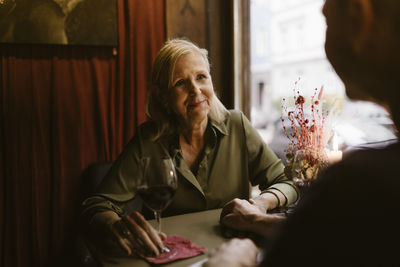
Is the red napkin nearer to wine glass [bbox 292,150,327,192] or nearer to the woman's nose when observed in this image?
wine glass [bbox 292,150,327,192]

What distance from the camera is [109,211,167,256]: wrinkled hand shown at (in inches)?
36.6

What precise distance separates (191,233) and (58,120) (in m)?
1.56

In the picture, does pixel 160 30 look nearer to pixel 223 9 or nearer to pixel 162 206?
pixel 223 9

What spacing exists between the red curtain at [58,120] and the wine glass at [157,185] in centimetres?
144

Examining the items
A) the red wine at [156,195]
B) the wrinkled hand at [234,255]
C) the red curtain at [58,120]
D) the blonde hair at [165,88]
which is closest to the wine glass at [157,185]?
the red wine at [156,195]

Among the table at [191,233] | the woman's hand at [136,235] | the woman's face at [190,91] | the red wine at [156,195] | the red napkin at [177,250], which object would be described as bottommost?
the table at [191,233]

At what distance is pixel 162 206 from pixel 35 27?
177 cm

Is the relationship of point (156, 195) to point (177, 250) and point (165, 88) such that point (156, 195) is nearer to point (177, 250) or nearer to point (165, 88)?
point (177, 250)

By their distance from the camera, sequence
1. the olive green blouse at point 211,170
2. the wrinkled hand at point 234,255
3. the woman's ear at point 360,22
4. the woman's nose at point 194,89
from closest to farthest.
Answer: the woman's ear at point 360,22 → the wrinkled hand at point 234,255 → the olive green blouse at point 211,170 → the woman's nose at point 194,89

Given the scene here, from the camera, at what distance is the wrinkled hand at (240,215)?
1.05m

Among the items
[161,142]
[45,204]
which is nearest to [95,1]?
[161,142]

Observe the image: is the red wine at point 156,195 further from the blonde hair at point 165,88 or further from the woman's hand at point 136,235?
the blonde hair at point 165,88

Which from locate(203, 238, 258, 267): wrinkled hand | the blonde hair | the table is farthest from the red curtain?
locate(203, 238, 258, 267): wrinkled hand

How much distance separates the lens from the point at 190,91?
159 cm
